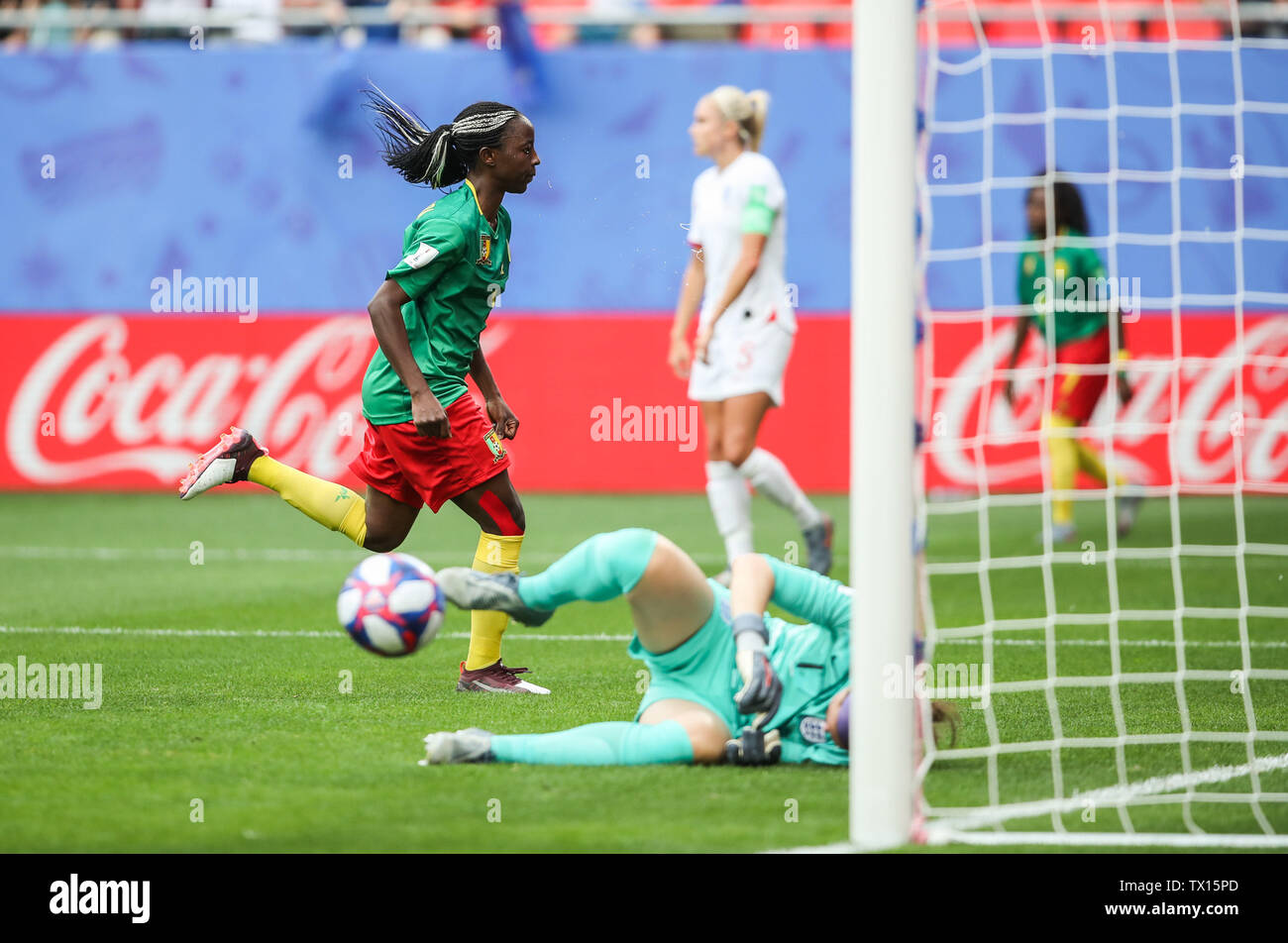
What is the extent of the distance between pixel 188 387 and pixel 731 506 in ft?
23.0

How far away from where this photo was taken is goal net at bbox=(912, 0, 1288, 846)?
4.36 metres

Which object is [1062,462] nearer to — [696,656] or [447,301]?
[447,301]

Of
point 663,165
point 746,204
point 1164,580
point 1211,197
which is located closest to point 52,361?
point 663,165

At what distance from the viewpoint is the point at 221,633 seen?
6984 millimetres

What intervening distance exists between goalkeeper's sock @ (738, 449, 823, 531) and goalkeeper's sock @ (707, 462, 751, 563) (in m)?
0.19

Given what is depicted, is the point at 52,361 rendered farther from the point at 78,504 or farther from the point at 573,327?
the point at 573,327

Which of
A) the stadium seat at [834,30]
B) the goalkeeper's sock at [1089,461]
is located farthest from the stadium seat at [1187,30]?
the goalkeeper's sock at [1089,461]

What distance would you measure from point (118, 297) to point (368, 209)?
2.61 meters

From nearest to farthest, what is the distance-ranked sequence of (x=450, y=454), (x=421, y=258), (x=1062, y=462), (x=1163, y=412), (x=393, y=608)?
(x=393, y=608), (x=421, y=258), (x=450, y=454), (x=1062, y=462), (x=1163, y=412)

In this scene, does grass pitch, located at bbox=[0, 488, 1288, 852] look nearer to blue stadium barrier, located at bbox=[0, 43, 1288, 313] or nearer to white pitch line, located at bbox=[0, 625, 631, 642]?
white pitch line, located at bbox=[0, 625, 631, 642]

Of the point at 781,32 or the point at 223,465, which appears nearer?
the point at 223,465

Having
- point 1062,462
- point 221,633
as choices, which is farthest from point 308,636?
point 1062,462

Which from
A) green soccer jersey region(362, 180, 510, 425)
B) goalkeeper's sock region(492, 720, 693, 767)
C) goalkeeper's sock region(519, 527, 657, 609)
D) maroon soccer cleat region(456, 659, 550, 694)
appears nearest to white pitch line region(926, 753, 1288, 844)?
goalkeeper's sock region(492, 720, 693, 767)

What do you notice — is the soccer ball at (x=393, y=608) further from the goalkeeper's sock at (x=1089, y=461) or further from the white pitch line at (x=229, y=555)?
the goalkeeper's sock at (x=1089, y=461)
